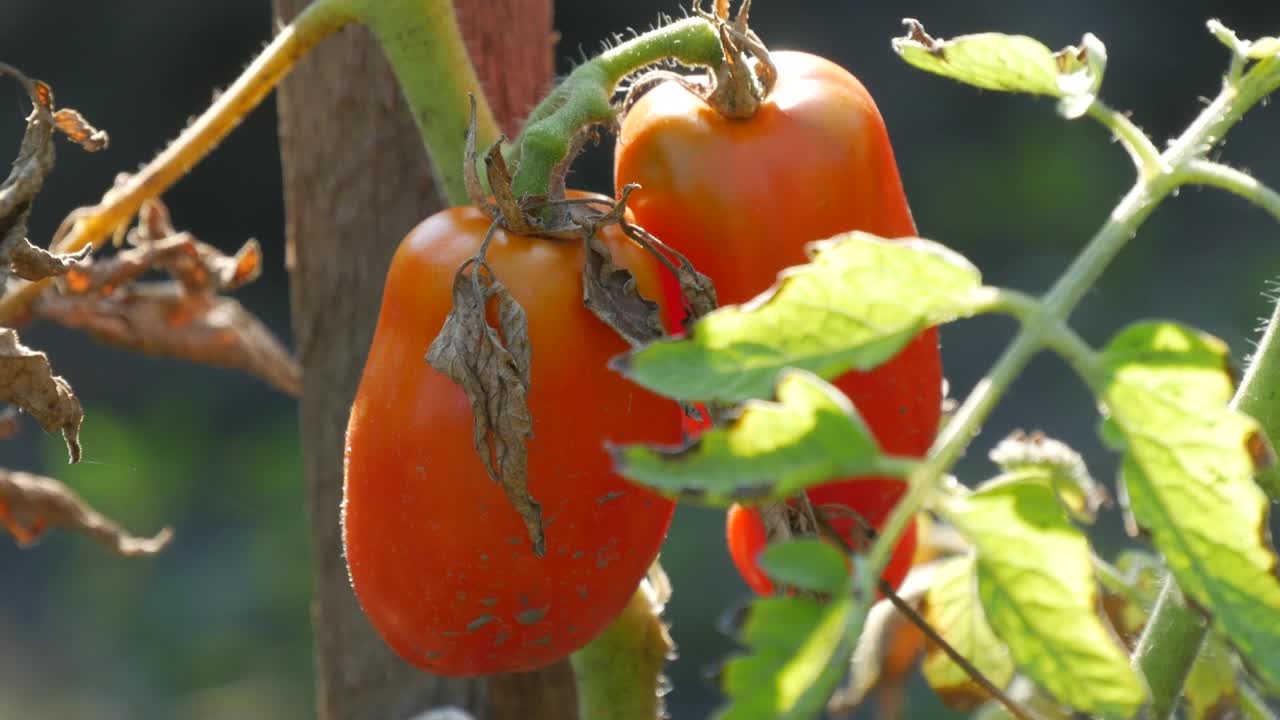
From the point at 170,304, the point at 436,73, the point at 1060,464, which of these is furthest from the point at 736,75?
the point at 170,304

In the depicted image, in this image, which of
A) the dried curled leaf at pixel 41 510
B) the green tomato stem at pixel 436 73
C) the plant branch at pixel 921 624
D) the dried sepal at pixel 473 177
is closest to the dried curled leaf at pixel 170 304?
the dried curled leaf at pixel 41 510

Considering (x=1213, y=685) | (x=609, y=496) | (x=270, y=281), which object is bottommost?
(x=270, y=281)

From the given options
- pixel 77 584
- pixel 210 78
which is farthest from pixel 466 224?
pixel 210 78

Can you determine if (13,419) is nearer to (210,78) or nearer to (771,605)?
(771,605)

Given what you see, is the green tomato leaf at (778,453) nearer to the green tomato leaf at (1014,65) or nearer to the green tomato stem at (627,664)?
the green tomato leaf at (1014,65)

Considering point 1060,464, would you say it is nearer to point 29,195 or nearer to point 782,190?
point 782,190

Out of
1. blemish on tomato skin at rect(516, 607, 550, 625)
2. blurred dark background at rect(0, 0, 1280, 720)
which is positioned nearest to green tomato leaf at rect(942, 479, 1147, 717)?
blemish on tomato skin at rect(516, 607, 550, 625)
